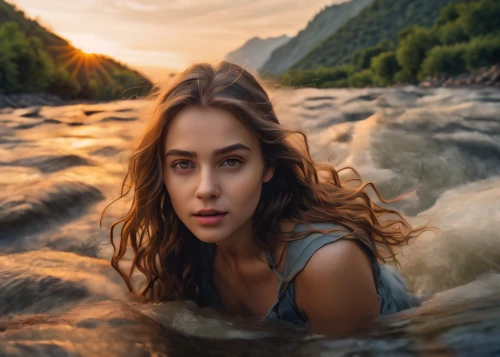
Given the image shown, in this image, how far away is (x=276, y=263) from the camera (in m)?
2.41

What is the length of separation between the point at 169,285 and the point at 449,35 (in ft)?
160

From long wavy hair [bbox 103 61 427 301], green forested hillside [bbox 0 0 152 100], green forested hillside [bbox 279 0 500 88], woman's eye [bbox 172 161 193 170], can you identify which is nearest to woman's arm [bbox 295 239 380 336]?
long wavy hair [bbox 103 61 427 301]

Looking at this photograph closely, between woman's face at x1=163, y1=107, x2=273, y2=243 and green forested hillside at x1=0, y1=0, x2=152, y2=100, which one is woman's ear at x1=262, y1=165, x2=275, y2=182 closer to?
woman's face at x1=163, y1=107, x2=273, y2=243

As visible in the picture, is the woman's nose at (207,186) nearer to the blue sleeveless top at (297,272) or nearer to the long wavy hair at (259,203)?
the long wavy hair at (259,203)

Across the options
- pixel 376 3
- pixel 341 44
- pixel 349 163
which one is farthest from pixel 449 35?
pixel 376 3

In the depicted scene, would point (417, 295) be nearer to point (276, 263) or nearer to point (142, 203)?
point (276, 263)

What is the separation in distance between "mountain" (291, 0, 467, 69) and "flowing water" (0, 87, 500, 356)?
87752 mm

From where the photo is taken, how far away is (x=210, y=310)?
2766 millimetres

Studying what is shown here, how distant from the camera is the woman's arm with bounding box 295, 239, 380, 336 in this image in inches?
85.9

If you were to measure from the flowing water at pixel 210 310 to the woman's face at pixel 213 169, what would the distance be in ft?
1.38

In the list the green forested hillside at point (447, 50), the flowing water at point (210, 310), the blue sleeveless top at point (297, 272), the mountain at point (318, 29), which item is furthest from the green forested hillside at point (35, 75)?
the mountain at point (318, 29)

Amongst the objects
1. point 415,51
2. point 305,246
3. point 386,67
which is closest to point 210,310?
point 305,246

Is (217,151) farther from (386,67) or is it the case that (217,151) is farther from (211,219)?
(386,67)

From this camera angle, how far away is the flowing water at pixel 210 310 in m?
2.04
